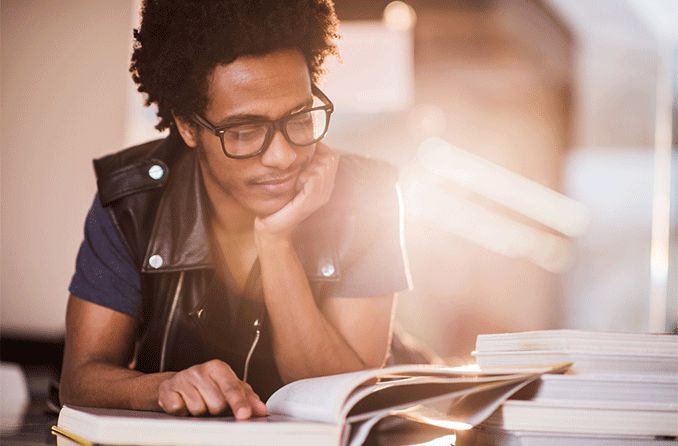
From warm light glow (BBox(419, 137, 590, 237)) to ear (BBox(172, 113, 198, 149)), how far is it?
11.6 ft

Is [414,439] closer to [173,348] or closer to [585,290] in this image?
[173,348]

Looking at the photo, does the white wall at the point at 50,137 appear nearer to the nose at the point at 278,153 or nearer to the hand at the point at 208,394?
the nose at the point at 278,153

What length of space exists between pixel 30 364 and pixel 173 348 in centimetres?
227

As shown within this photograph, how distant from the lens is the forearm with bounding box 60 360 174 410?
0.91 meters

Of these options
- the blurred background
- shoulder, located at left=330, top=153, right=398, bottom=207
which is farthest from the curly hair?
the blurred background

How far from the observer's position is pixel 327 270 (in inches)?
52.1

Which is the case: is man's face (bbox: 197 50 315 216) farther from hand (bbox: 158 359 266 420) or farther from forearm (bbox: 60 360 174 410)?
hand (bbox: 158 359 266 420)

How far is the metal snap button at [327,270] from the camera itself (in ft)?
4.33

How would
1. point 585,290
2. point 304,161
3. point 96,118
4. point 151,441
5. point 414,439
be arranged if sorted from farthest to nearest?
1. point 585,290
2. point 96,118
3. point 304,161
4. point 414,439
5. point 151,441

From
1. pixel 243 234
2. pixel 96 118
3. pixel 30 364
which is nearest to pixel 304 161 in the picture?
pixel 243 234

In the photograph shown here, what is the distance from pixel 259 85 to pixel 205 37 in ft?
0.41

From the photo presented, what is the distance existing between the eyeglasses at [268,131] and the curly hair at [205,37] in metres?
0.10

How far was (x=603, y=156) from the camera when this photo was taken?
15.6 feet

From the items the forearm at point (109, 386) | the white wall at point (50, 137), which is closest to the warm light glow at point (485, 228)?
the white wall at point (50, 137)
